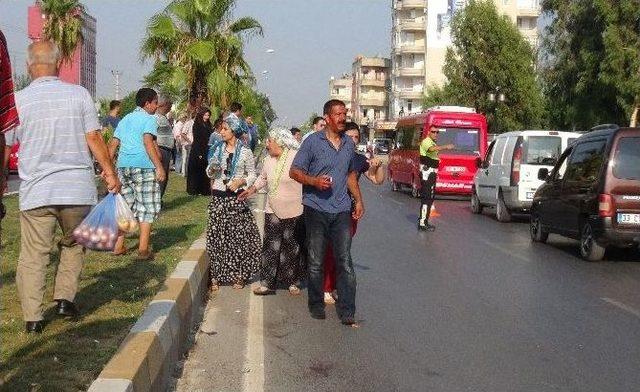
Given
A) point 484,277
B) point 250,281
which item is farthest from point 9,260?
point 484,277

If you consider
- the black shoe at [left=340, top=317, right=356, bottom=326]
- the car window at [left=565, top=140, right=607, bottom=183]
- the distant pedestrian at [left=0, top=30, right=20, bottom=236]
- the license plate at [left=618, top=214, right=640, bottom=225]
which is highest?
the distant pedestrian at [left=0, top=30, right=20, bottom=236]

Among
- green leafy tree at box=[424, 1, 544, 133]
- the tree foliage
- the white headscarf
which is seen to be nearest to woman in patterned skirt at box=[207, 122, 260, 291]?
the white headscarf

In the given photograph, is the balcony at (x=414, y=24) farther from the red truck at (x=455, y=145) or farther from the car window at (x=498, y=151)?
the car window at (x=498, y=151)

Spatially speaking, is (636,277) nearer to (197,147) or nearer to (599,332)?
(599,332)

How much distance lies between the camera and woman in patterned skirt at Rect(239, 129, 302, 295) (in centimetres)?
949

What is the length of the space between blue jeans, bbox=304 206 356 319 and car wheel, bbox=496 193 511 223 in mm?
11407

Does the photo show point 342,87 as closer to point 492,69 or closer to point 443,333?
point 492,69

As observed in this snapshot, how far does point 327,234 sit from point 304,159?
688mm

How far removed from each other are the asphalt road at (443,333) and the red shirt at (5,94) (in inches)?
89.9

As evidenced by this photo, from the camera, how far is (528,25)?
10119cm

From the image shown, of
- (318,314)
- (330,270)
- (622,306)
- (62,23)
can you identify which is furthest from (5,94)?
(62,23)

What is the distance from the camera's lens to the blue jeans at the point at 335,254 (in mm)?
8078

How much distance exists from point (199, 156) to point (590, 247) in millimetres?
6703

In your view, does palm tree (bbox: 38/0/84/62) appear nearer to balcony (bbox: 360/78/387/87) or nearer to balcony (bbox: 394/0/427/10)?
balcony (bbox: 394/0/427/10)
